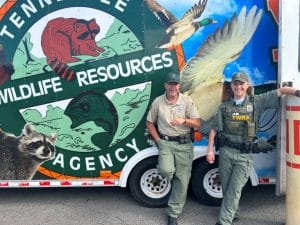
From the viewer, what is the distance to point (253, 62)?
452 cm

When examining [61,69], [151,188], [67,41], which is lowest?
[151,188]

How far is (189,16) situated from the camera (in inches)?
179

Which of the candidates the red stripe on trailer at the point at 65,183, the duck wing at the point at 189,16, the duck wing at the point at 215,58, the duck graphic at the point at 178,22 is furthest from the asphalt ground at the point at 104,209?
the duck wing at the point at 189,16

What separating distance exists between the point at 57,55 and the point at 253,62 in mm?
2157

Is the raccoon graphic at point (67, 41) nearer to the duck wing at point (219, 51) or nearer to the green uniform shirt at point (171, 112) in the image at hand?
the green uniform shirt at point (171, 112)

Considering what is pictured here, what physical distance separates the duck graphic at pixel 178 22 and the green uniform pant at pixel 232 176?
4.22 ft

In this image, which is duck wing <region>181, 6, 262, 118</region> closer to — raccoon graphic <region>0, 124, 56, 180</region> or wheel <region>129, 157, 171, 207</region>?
wheel <region>129, 157, 171, 207</region>

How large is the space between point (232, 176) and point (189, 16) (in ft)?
5.79

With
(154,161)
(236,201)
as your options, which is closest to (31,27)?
(154,161)

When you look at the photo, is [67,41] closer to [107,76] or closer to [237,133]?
[107,76]

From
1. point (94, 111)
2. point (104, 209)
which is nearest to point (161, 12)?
point (94, 111)

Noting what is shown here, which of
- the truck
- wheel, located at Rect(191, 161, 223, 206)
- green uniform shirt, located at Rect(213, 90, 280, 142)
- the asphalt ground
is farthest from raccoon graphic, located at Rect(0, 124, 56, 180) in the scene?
green uniform shirt, located at Rect(213, 90, 280, 142)

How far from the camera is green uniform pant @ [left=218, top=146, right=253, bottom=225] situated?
423 cm

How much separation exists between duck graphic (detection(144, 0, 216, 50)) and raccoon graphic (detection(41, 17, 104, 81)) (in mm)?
680
